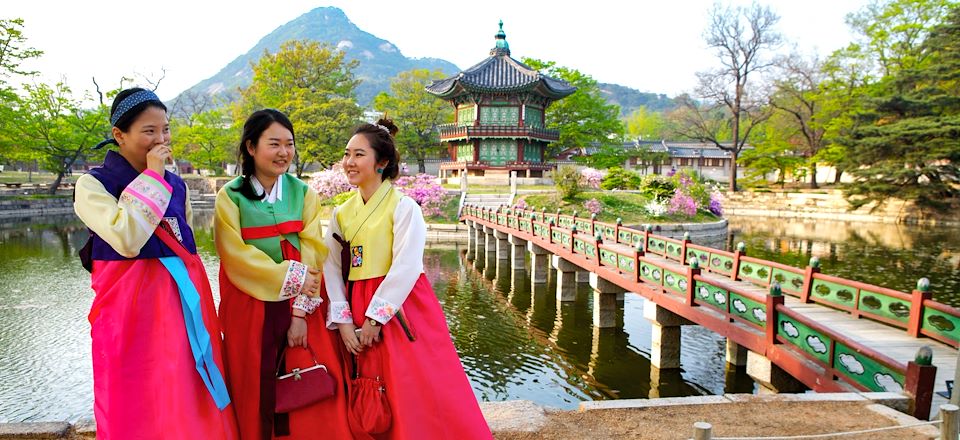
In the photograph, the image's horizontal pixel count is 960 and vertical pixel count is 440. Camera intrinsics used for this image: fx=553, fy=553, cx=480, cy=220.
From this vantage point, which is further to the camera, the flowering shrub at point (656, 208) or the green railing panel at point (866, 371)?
the flowering shrub at point (656, 208)

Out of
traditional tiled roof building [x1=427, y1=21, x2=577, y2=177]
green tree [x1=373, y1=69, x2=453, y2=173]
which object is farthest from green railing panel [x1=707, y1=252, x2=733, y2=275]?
green tree [x1=373, y1=69, x2=453, y2=173]

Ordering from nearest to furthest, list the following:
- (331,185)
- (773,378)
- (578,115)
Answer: (773,378)
(331,185)
(578,115)

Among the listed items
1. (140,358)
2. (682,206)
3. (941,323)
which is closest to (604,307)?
(941,323)

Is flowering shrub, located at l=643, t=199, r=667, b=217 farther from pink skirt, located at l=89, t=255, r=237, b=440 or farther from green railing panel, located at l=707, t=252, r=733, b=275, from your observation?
pink skirt, located at l=89, t=255, r=237, b=440

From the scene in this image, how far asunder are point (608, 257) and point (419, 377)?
26.4 ft

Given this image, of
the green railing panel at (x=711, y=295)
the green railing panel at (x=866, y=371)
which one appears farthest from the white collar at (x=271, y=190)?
the green railing panel at (x=711, y=295)

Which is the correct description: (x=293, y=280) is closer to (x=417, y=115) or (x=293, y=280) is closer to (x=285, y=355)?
(x=285, y=355)

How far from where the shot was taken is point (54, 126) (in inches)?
1401

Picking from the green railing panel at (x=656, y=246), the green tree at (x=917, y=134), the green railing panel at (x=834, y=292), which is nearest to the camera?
the green railing panel at (x=834, y=292)

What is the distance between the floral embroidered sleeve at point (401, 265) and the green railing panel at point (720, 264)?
7942mm

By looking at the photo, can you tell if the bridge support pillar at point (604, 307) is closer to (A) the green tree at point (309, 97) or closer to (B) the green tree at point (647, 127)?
(A) the green tree at point (309, 97)

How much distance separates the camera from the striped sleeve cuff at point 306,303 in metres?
2.78

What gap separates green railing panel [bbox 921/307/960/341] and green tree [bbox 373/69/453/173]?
41.6m

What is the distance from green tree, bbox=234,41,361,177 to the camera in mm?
40125
